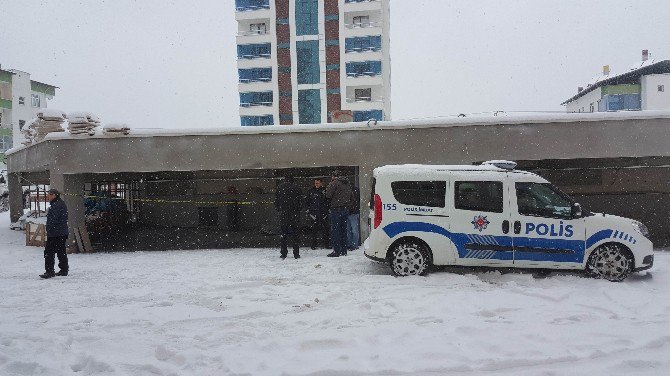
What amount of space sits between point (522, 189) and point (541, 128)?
496 centimetres

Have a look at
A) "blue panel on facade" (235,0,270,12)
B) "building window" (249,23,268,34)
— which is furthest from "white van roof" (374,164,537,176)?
"blue panel on facade" (235,0,270,12)

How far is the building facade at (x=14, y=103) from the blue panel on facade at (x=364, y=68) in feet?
119

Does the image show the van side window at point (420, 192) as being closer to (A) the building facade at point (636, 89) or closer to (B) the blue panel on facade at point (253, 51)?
(B) the blue panel on facade at point (253, 51)

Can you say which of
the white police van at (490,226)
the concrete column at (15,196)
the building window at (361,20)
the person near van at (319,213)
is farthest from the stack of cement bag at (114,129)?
the building window at (361,20)

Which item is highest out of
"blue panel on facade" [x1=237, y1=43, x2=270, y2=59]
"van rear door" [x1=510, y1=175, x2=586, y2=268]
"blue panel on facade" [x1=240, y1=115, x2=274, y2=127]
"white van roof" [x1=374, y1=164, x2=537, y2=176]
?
"blue panel on facade" [x1=237, y1=43, x2=270, y2=59]

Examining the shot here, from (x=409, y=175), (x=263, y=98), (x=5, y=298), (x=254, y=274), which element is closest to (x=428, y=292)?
(x=409, y=175)

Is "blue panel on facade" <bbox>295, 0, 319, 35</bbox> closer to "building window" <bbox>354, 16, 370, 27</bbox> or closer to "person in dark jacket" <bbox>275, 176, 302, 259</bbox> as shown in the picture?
"building window" <bbox>354, 16, 370, 27</bbox>

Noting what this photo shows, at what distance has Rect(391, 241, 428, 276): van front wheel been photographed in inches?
332

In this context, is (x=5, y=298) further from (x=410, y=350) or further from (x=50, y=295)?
(x=410, y=350)

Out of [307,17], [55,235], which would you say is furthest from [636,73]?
[55,235]

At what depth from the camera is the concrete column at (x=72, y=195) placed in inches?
515

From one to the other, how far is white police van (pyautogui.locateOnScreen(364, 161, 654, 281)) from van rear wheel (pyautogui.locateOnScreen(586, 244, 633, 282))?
0.01 meters

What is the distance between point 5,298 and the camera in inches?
299

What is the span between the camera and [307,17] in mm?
49781
